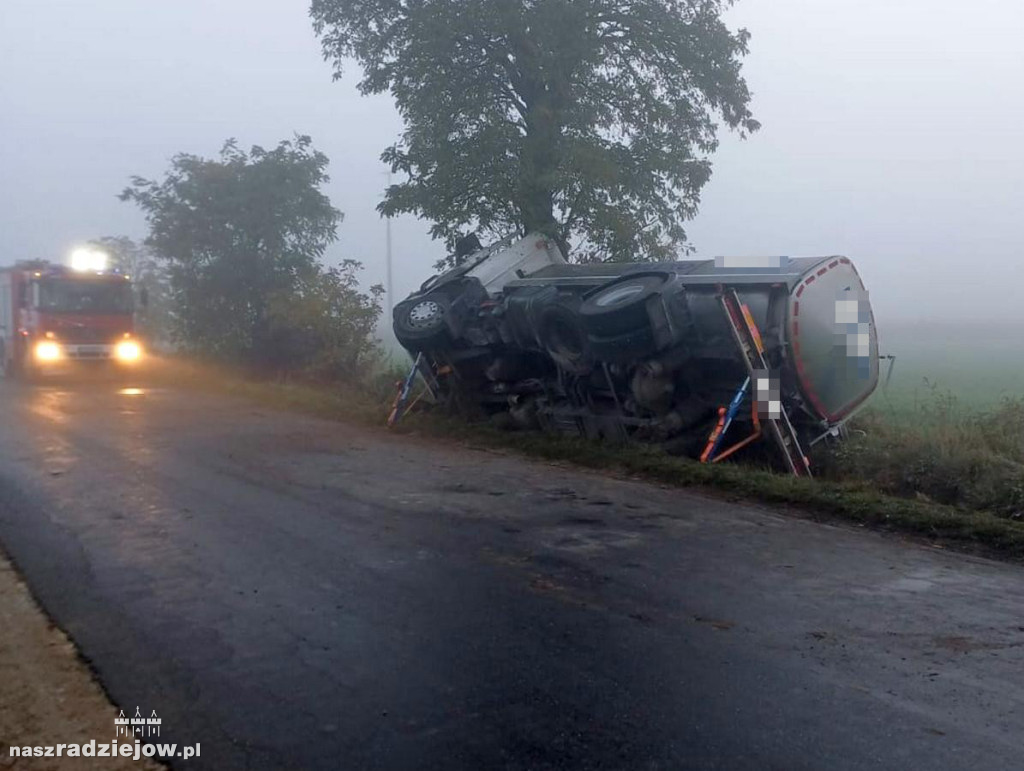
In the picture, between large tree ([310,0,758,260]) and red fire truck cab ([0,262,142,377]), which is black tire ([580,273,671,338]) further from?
red fire truck cab ([0,262,142,377])

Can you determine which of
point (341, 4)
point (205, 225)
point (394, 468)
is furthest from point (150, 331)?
point (394, 468)

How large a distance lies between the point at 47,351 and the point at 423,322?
14.1m

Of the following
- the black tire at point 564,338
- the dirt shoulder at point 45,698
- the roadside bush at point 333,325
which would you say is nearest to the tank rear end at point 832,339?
the black tire at point 564,338

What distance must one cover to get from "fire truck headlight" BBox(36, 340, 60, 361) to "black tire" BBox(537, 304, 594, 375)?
53.2 feet

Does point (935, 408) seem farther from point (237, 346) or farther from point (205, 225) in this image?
point (205, 225)

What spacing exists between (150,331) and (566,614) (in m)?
33.7

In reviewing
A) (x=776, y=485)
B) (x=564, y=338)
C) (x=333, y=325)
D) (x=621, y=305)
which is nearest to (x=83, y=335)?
(x=333, y=325)

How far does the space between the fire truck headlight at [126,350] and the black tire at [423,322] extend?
13117 mm

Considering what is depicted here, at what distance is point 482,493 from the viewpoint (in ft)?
36.6

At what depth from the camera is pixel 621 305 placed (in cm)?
1298

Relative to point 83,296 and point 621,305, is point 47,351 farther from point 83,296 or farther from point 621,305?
point 621,305

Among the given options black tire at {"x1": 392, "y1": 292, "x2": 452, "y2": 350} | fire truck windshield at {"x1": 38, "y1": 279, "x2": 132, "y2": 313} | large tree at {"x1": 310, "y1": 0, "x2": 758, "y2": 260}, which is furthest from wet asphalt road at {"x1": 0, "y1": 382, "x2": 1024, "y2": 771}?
fire truck windshield at {"x1": 38, "y1": 279, "x2": 132, "y2": 313}

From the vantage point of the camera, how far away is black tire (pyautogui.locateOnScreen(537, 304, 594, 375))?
1395 cm

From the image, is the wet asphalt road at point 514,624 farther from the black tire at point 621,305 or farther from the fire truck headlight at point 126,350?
the fire truck headlight at point 126,350
